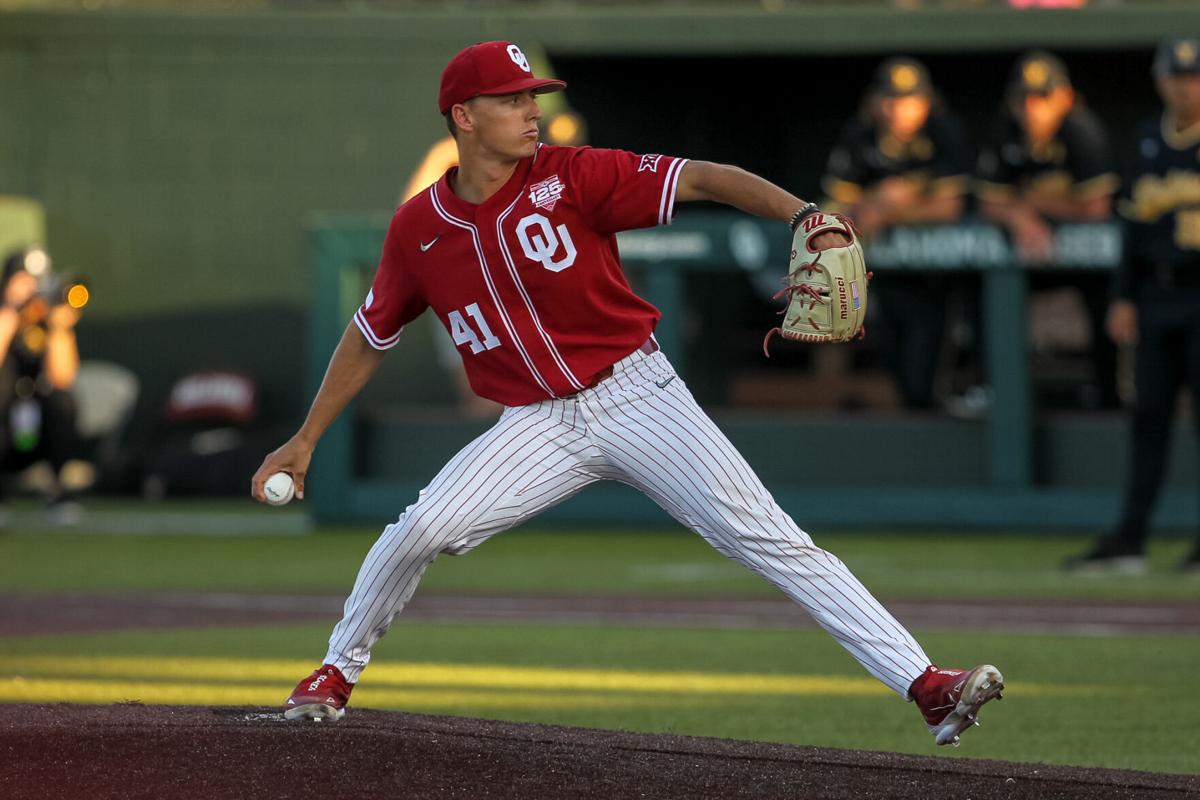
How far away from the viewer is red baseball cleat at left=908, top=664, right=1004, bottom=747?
4.47 metres

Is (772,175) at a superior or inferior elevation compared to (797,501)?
superior

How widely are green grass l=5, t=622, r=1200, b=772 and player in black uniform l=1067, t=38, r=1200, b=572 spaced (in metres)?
2.33

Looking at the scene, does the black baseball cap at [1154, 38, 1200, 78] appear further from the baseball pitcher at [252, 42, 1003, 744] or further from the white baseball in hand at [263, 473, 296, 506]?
the white baseball in hand at [263, 473, 296, 506]

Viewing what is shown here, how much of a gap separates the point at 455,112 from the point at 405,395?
11768mm

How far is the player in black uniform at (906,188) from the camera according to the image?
12.3 m

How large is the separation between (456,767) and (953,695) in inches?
45.8

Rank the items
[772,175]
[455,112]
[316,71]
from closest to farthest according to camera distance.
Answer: [455,112] < [316,71] < [772,175]

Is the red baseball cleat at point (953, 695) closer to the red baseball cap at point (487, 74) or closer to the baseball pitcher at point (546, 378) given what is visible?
the baseball pitcher at point (546, 378)

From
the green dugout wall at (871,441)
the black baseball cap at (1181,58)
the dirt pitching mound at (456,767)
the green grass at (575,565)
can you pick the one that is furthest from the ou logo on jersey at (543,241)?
the green dugout wall at (871,441)

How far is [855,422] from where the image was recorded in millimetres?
12578

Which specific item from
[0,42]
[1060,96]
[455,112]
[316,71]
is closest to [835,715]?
[455,112]

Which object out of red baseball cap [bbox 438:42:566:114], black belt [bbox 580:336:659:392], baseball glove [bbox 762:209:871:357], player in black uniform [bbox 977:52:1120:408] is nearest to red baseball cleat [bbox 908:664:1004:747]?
baseball glove [bbox 762:209:871:357]

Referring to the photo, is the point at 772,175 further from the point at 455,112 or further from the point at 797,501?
the point at 455,112

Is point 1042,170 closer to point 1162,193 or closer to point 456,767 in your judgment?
point 1162,193
